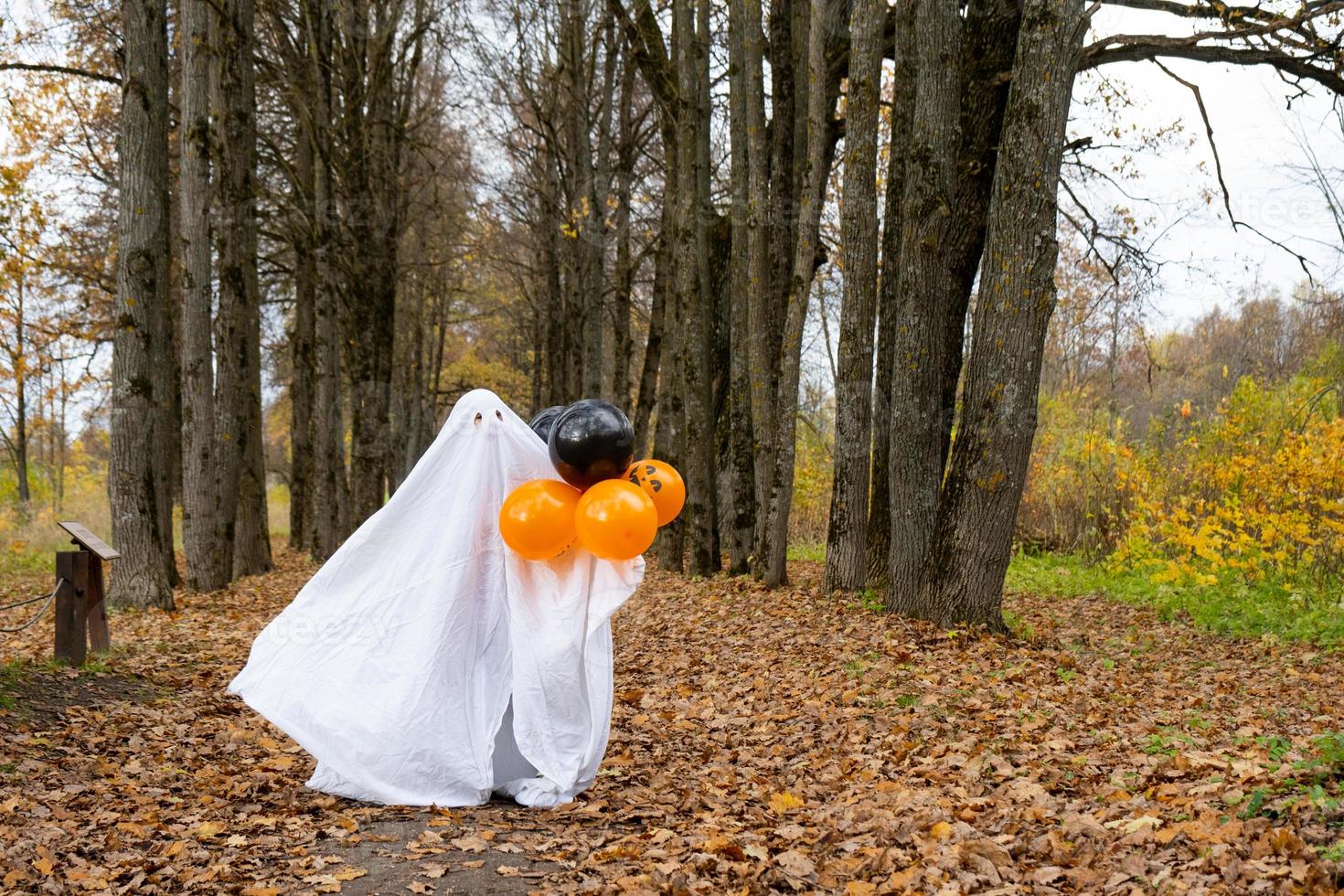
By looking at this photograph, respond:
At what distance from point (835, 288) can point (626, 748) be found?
17.2 m

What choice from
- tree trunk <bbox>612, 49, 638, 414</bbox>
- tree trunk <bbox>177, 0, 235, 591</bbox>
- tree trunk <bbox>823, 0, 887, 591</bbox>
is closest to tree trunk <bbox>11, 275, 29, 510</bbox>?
tree trunk <bbox>177, 0, 235, 591</bbox>

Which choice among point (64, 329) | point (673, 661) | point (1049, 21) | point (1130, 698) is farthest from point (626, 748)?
point (64, 329)

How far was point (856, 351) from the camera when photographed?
10.4 m

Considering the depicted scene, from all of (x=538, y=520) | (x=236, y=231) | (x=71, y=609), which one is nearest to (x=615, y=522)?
(x=538, y=520)

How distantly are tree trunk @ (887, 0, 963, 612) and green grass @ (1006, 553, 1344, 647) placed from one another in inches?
133

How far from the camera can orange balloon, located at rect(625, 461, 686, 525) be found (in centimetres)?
533

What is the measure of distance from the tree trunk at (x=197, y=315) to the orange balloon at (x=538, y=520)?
855 centimetres

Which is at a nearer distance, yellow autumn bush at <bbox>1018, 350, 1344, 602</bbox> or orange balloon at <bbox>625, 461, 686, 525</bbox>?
orange balloon at <bbox>625, 461, 686, 525</bbox>

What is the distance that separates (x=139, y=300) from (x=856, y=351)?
24.0 ft

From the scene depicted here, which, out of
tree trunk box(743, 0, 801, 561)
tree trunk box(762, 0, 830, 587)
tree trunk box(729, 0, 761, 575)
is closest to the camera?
tree trunk box(762, 0, 830, 587)

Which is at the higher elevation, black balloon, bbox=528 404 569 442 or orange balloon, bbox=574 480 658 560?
black balloon, bbox=528 404 569 442

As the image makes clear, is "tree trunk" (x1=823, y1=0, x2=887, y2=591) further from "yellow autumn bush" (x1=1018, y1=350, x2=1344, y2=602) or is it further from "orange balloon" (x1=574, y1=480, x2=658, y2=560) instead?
"orange balloon" (x1=574, y1=480, x2=658, y2=560)

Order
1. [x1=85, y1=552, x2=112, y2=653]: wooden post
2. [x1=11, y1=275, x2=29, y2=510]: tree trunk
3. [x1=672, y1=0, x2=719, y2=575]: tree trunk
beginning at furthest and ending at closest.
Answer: [x1=11, y1=275, x2=29, y2=510]: tree trunk < [x1=672, y1=0, x2=719, y2=575]: tree trunk < [x1=85, y1=552, x2=112, y2=653]: wooden post

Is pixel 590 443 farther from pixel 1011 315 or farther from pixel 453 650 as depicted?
pixel 1011 315
